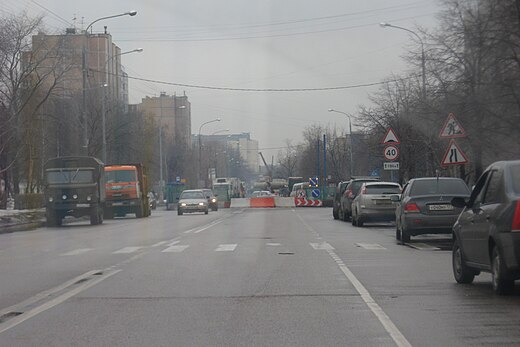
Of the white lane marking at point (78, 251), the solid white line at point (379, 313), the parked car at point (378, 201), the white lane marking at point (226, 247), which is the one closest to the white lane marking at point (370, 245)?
the white lane marking at point (226, 247)

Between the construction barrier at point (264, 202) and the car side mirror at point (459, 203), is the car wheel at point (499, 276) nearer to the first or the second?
the car side mirror at point (459, 203)

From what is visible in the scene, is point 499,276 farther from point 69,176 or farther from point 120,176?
point 120,176

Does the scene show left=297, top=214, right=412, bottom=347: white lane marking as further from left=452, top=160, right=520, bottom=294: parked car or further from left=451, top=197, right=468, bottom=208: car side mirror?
left=451, top=197, right=468, bottom=208: car side mirror

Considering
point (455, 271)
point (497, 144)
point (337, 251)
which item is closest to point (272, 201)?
point (497, 144)

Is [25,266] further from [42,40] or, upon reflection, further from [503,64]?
[42,40]

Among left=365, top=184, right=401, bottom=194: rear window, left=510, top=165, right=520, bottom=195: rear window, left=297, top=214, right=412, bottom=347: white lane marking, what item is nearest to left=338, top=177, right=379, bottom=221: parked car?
left=365, top=184, right=401, bottom=194: rear window

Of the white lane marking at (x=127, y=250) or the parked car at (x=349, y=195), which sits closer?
the white lane marking at (x=127, y=250)

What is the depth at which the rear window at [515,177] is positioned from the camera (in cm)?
1011

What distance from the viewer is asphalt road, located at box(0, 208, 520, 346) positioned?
8.24 metres

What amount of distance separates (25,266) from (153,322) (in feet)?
25.7

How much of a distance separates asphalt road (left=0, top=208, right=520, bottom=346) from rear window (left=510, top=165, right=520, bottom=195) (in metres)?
1.39

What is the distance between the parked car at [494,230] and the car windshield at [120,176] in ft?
119

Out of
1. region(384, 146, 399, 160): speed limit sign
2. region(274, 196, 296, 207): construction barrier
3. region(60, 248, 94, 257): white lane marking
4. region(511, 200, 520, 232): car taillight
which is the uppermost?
region(384, 146, 399, 160): speed limit sign

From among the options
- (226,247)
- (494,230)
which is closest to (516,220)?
(494,230)
